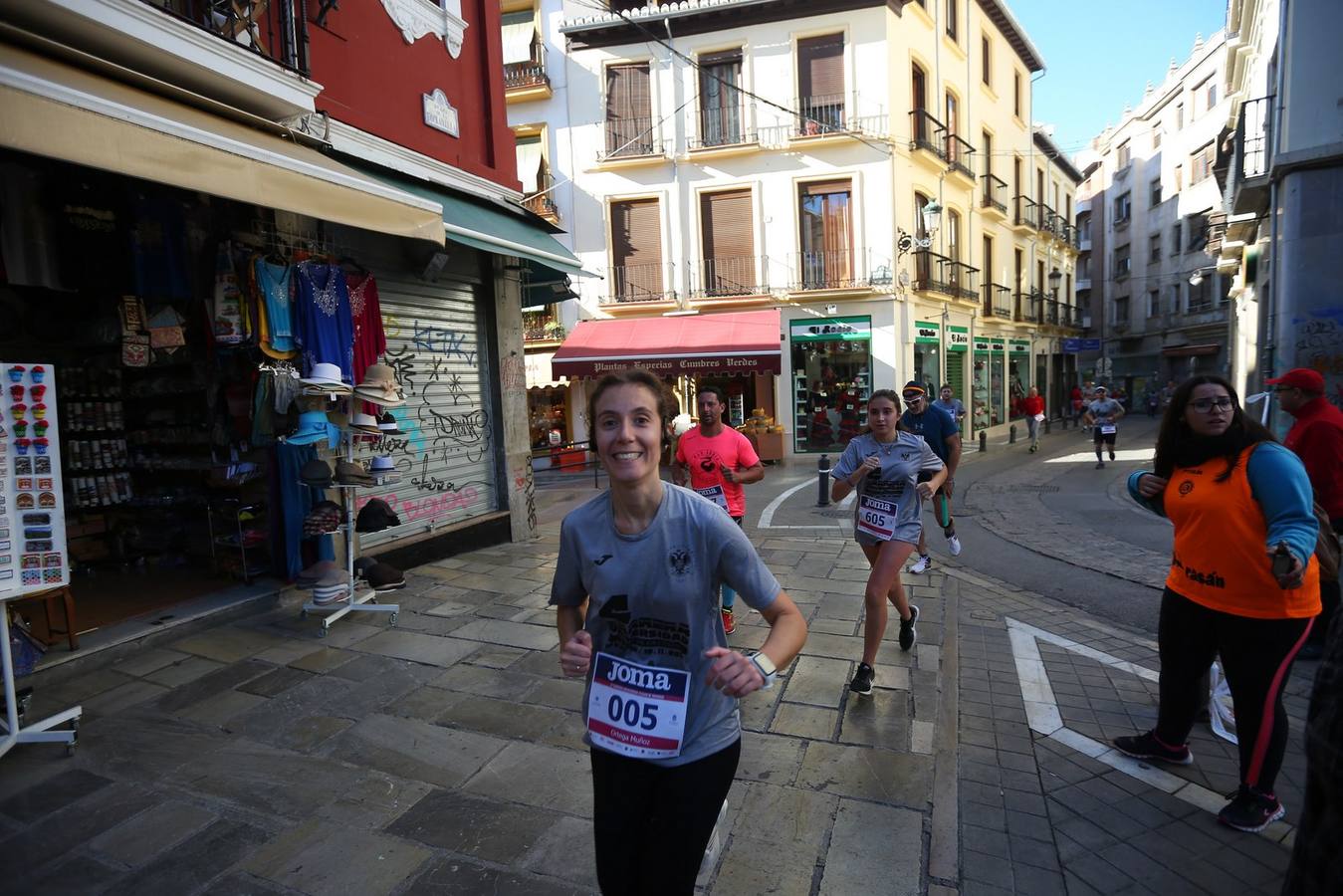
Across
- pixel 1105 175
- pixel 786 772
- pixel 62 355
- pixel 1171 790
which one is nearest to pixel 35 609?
pixel 62 355

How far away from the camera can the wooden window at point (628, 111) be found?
19203 mm

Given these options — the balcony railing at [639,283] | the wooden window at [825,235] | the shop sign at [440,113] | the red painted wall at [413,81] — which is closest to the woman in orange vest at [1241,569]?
the red painted wall at [413,81]

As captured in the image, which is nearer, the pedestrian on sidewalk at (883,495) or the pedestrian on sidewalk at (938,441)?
the pedestrian on sidewalk at (883,495)

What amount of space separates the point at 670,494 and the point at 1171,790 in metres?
3.06

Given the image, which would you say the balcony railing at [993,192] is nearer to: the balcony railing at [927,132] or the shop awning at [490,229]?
the balcony railing at [927,132]

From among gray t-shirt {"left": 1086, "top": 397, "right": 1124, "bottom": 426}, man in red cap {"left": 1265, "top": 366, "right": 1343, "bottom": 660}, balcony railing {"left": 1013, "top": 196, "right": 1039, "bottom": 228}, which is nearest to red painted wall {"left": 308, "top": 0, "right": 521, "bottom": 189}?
man in red cap {"left": 1265, "top": 366, "right": 1343, "bottom": 660}

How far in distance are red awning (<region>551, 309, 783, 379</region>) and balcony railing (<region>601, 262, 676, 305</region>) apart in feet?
2.02

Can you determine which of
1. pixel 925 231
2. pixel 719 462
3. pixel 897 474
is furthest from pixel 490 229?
pixel 925 231

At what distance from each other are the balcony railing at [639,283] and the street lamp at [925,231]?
606 centimetres

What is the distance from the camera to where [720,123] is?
19.1 metres

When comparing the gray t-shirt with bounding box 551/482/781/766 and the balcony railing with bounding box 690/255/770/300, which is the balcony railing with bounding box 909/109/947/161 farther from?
the gray t-shirt with bounding box 551/482/781/766

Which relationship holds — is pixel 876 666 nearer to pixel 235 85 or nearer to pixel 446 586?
pixel 446 586

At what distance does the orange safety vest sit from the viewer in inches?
115

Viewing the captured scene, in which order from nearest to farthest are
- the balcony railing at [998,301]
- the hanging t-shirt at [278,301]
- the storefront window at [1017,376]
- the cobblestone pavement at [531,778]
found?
the cobblestone pavement at [531,778]
the hanging t-shirt at [278,301]
the balcony railing at [998,301]
the storefront window at [1017,376]
